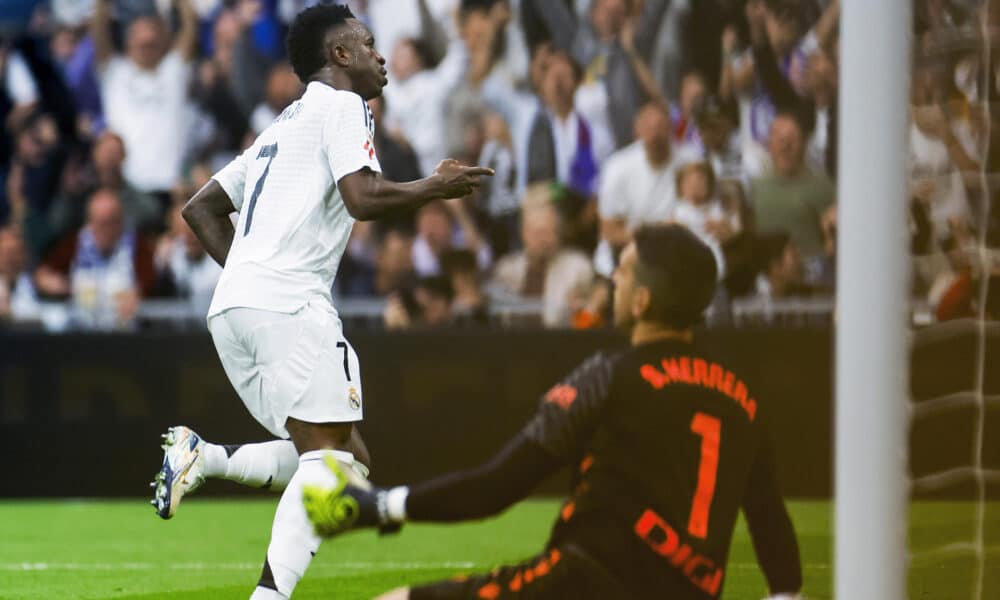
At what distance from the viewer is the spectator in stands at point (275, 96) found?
1065cm

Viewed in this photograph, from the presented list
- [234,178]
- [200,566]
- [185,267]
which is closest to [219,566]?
[200,566]

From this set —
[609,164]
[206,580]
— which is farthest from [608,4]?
[206,580]

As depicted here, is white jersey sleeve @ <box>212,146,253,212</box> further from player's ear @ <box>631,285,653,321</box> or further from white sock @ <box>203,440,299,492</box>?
player's ear @ <box>631,285,653,321</box>

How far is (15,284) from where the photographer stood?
10.4 m

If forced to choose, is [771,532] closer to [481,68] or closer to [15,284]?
[481,68]

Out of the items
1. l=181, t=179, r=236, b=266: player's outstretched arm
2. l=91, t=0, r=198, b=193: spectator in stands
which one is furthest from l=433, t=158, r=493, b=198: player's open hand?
l=91, t=0, r=198, b=193: spectator in stands

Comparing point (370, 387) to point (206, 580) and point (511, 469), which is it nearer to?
point (206, 580)

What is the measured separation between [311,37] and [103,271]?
5272mm

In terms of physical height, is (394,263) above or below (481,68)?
below

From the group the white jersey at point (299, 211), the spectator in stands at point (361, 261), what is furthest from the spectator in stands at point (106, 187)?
the white jersey at point (299, 211)

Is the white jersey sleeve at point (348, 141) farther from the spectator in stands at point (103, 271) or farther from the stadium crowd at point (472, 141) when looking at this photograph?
the spectator in stands at point (103, 271)

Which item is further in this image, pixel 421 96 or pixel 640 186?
pixel 421 96

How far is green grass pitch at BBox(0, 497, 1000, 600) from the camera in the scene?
663 centimetres

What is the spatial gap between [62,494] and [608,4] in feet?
14.9
